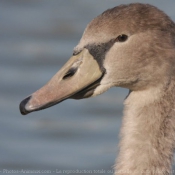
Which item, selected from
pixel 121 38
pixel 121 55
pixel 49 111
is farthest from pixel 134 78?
pixel 49 111

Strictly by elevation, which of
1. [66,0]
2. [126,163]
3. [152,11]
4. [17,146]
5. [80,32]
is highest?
[66,0]

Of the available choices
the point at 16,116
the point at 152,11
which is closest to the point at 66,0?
the point at 16,116

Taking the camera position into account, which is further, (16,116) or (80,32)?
(80,32)

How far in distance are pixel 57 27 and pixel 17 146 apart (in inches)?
96.9

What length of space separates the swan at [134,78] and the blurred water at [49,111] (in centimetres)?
345

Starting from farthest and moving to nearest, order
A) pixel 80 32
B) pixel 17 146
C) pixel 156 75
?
pixel 80 32 → pixel 17 146 → pixel 156 75

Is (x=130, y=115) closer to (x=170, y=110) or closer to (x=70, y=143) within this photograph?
(x=170, y=110)

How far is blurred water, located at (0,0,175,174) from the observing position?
1080cm

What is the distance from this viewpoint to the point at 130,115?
7027 mm

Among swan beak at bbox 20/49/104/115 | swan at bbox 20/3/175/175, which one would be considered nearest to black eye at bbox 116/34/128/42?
swan at bbox 20/3/175/175

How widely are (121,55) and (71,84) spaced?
416mm

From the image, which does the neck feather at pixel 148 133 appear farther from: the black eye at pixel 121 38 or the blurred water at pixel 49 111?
the blurred water at pixel 49 111

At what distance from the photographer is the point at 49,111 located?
11383 millimetres

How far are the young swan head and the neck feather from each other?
0.31 ft
